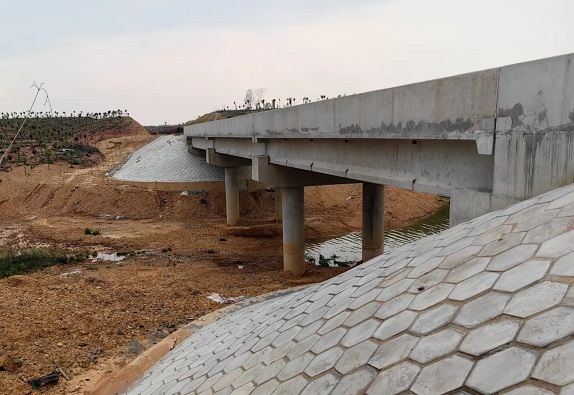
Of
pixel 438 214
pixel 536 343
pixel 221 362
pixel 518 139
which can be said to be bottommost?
pixel 438 214

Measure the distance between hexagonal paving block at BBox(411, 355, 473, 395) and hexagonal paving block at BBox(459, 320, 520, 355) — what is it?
3.8 inches

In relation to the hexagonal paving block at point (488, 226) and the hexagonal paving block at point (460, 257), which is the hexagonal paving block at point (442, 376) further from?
the hexagonal paving block at point (488, 226)

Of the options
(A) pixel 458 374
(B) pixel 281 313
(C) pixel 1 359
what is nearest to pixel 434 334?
(A) pixel 458 374

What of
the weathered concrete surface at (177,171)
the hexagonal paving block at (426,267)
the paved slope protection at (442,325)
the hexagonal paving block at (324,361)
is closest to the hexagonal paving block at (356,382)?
the paved slope protection at (442,325)

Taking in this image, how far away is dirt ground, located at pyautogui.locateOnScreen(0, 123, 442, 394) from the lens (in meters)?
8.09

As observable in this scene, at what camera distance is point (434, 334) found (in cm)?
288

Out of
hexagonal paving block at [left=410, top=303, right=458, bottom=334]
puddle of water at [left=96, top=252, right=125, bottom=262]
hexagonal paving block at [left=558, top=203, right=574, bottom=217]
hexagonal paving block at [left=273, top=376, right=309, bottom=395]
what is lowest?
puddle of water at [left=96, top=252, right=125, bottom=262]

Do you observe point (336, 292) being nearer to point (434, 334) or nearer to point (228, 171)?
point (434, 334)

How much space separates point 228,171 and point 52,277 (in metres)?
13.4

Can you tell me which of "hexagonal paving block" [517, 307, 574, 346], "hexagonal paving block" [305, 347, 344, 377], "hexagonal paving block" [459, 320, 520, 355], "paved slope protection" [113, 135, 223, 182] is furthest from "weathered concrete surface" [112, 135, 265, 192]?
"hexagonal paving block" [517, 307, 574, 346]

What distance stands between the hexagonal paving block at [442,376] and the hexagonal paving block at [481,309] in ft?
1.06

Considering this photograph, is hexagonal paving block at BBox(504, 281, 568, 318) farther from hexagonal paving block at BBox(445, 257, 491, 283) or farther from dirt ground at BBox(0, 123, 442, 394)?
dirt ground at BBox(0, 123, 442, 394)

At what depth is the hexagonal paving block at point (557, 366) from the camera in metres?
2.09

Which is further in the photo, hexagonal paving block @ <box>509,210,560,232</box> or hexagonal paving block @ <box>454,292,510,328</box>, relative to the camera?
hexagonal paving block @ <box>509,210,560,232</box>
